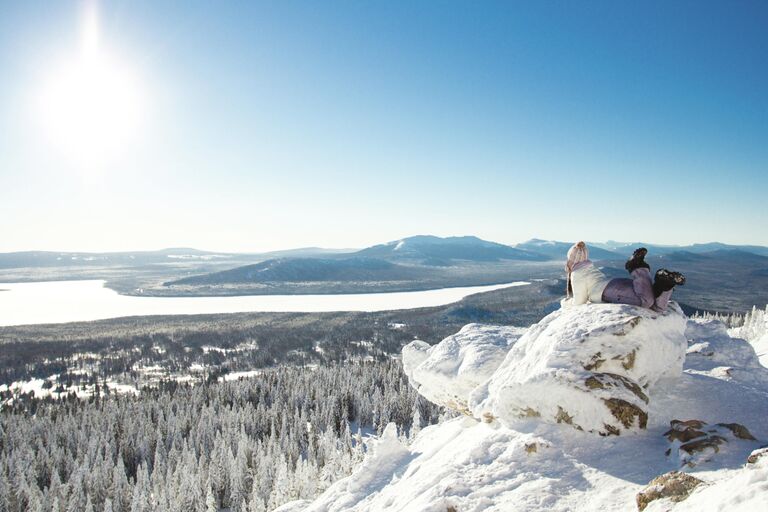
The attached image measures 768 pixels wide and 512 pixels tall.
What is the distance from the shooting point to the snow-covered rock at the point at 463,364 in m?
15.4

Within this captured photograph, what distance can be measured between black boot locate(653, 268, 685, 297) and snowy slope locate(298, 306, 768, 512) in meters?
0.88

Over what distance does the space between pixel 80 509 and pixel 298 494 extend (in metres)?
19.2

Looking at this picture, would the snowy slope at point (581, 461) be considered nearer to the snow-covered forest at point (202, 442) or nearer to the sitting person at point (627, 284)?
the sitting person at point (627, 284)

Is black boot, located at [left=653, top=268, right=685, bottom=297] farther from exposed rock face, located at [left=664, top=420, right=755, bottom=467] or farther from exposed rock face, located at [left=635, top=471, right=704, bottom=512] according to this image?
exposed rock face, located at [left=635, top=471, right=704, bottom=512]

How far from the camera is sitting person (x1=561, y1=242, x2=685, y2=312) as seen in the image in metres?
12.1

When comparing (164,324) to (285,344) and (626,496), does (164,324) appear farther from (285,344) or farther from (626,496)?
(626,496)

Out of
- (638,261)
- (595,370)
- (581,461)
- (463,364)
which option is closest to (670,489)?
(581,461)

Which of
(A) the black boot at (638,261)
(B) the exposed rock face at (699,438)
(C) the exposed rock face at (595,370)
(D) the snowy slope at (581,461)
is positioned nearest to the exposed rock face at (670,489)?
(D) the snowy slope at (581,461)

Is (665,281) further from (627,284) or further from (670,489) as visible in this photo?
(670,489)

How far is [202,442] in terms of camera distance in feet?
173

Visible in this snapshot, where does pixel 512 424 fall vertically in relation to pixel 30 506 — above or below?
above

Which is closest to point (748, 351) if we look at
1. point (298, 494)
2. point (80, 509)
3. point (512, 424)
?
point (512, 424)

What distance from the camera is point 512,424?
1148 centimetres

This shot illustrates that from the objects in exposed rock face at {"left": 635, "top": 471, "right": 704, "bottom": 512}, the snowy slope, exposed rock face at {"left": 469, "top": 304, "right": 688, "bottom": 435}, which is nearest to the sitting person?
exposed rock face at {"left": 469, "top": 304, "right": 688, "bottom": 435}
